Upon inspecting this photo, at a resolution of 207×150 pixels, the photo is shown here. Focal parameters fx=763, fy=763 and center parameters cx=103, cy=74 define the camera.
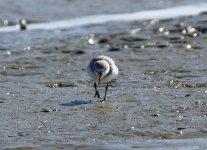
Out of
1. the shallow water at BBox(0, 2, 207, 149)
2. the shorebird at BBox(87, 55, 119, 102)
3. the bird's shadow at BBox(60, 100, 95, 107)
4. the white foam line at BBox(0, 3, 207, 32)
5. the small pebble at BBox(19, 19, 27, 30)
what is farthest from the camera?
the white foam line at BBox(0, 3, 207, 32)

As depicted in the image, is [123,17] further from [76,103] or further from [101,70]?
[76,103]

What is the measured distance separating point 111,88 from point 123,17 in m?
10.3

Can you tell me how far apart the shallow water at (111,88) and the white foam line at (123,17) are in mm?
862

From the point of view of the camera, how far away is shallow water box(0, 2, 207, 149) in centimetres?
952

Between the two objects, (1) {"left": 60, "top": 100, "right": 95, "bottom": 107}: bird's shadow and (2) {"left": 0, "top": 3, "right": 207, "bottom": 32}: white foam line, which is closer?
(1) {"left": 60, "top": 100, "right": 95, "bottom": 107}: bird's shadow

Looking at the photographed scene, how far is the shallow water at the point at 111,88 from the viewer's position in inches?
375

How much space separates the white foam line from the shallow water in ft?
2.83

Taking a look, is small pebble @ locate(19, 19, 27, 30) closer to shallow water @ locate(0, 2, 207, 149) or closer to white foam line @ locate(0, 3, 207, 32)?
white foam line @ locate(0, 3, 207, 32)

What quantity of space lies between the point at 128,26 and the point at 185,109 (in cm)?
1016

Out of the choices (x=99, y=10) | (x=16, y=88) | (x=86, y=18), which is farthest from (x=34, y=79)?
(x=99, y=10)

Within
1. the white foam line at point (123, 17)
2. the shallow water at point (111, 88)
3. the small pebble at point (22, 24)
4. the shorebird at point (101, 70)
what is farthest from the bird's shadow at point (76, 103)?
the small pebble at point (22, 24)

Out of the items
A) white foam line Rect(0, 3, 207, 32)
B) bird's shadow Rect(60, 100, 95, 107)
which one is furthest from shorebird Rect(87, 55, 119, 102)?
white foam line Rect(0, 3, 207, 32)

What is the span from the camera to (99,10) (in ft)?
79.9

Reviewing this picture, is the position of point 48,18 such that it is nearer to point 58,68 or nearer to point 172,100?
point 58,68
